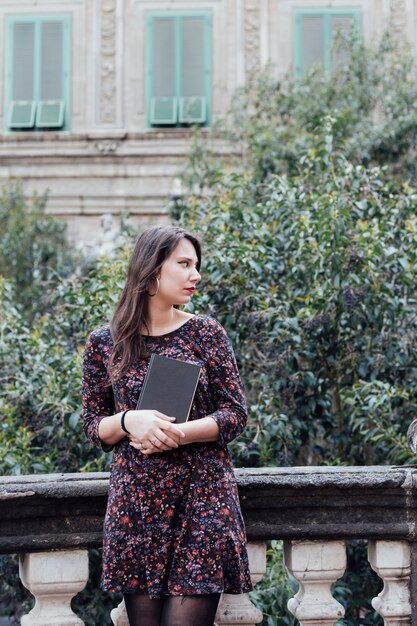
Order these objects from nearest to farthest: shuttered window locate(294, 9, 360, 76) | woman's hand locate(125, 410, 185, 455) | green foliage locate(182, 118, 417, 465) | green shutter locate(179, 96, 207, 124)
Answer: woman's hand locate(125, 410, 185, 455)
green foliage locate(182, 118, 417, 465)
green shutter locate(179, 96, 207, 124)
shuttered window locate(294, 9, 360, 76)

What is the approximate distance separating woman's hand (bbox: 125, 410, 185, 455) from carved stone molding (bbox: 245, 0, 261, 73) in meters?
11.2

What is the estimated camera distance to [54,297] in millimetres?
6621

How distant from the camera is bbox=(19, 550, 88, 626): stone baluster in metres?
2.85

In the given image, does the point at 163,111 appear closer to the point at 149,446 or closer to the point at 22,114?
the point at 22,114

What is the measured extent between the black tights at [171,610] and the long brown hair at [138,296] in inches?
24.8

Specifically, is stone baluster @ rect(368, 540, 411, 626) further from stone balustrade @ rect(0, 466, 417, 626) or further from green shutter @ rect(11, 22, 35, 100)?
green shutter @ rect(11, 22, 35, 100)

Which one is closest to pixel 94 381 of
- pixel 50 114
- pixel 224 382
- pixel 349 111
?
pixel 224 382

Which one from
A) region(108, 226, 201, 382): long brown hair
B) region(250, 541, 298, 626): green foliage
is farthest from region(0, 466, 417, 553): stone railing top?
region(250, 541, 298, 626): green foliage

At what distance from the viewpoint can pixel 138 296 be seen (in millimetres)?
2750

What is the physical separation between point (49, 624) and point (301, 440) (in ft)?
8.85

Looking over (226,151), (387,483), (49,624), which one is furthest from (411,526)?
(226,151)

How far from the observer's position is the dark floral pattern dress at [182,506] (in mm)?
2566

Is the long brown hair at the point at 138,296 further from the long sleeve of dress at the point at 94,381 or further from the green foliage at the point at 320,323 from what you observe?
the green foliage at the point at 320,323

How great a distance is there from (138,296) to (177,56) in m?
11.2
